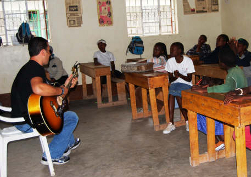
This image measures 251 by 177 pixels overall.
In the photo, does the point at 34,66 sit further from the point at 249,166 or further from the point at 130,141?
the point at 249,166

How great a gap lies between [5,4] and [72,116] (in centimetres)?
488

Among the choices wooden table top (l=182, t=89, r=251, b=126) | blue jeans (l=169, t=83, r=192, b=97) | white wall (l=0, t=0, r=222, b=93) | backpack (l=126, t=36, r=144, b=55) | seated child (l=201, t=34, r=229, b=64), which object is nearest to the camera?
wooden table top (l=182, t=89, r=251, b=126)

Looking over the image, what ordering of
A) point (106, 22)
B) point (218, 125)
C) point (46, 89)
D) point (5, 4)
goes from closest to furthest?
1. point (46, 89)
2. point (218, 125)
3. point (5, 4)
4. point (106, 22)

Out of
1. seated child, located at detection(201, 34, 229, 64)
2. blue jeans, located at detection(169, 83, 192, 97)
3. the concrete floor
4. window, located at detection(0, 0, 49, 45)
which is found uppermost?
window, located at detection(0, 0, 49, 45)

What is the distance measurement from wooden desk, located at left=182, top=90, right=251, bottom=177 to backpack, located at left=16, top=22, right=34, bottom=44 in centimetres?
505

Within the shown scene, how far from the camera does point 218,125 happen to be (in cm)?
323

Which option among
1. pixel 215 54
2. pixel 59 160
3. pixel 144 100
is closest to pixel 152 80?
pixel 144 100

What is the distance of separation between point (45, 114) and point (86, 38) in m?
4.95

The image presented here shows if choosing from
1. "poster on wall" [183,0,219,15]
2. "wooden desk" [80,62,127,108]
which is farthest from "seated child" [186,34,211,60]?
"wooden desk" [80,62,127,108]

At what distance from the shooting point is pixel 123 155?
3.43 metres

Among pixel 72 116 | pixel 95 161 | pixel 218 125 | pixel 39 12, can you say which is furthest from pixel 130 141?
pixel 39 12

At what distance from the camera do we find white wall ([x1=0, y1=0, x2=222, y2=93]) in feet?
22.9

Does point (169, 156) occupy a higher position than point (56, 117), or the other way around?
point (56, 117)

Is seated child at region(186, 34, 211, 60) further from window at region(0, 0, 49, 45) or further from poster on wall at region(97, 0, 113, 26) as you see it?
window at region(0, 0, 49, 45)
